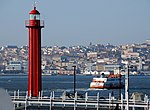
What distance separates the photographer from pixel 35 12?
50.1 meters

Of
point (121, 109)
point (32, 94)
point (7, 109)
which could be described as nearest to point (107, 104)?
point (121, 109)

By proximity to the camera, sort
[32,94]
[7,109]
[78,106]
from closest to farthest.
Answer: [7,109] → [78,106] → [32,94]

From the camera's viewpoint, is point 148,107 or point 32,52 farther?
point 32,52

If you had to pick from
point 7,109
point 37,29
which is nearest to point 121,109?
point 37,29

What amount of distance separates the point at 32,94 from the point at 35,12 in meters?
7.40

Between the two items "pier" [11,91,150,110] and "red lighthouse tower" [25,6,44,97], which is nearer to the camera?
"pier" [11,91,150,110]

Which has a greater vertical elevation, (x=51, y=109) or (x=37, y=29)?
(x=37, y=29)

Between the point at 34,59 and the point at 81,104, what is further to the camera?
the point at 34,59

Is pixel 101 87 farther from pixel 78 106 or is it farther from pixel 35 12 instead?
pixel 78 106

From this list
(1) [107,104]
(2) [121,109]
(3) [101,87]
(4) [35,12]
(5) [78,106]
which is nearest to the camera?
(2) [121,109]

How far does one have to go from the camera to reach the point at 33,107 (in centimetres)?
3578

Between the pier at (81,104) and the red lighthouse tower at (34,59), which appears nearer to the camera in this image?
the pier at (81,104)

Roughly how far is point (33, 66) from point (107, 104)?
13.8 metres

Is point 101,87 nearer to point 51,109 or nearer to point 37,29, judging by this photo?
point 37,29
